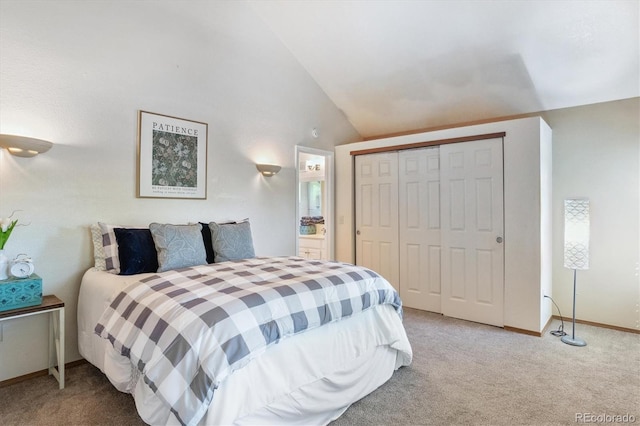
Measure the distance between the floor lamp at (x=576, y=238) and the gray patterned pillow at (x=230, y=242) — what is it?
300 centimetres

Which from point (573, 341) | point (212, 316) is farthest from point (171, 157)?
point (573, 341)

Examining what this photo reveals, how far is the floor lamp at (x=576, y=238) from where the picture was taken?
10.5 feet

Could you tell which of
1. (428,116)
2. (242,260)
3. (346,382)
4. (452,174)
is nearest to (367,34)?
(428,116)

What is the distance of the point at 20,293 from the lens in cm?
222

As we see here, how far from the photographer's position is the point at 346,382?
2.08 metres

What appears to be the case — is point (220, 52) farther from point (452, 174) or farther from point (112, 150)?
point (452, 174)

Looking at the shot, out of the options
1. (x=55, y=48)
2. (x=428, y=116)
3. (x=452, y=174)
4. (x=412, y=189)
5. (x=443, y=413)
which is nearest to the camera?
(x=443, y=413)

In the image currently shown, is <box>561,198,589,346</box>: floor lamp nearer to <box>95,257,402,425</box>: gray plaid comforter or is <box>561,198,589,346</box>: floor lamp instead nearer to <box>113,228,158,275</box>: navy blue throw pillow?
<box>95,257,402,425</box>: gray plaid comforter

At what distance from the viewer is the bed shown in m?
1.51

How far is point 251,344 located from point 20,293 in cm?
173

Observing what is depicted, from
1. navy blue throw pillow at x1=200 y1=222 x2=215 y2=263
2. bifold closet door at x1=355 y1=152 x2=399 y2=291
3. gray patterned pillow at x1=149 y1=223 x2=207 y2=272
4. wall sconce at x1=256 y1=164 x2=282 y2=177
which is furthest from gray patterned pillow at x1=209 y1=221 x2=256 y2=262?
bifold closet door at x1=355 y1=152 x2=399 y2=291

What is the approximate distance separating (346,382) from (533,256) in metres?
2.37

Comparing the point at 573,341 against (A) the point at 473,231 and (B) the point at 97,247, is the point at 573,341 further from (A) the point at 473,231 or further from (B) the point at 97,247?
(B) the point at 97,247

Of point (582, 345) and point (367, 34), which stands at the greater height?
point (367, 34)
